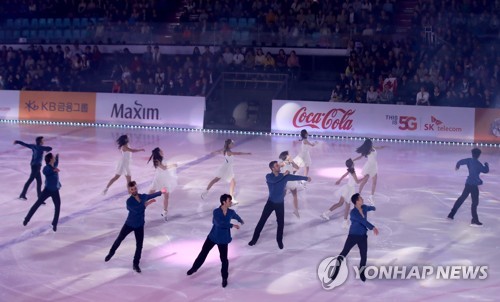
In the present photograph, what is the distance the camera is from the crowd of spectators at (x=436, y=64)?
26828 millimetres

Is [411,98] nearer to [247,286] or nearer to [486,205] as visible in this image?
[486,205]

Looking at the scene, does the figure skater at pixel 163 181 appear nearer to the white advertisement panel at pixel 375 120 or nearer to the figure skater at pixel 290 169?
the figure skater at pixel 290 169

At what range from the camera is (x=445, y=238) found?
12.5 metres

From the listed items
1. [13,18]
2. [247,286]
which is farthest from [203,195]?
[13,18]

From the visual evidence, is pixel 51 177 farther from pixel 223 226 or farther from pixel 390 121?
pixel 390 121

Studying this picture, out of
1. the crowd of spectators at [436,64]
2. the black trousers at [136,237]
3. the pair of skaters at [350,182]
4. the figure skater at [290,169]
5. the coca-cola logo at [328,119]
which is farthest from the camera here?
the coca-cola logo at [328,119]

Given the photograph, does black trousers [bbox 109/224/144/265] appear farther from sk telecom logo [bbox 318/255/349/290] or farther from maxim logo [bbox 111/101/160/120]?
maxim logo [bbox 111/101/160/120]

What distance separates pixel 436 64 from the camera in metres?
28.0

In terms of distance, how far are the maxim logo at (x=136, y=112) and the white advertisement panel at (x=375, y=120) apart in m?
5.19

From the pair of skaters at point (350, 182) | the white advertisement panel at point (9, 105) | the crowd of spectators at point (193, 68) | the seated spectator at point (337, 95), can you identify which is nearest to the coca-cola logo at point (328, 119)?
the seated spectator at point (337, 95)

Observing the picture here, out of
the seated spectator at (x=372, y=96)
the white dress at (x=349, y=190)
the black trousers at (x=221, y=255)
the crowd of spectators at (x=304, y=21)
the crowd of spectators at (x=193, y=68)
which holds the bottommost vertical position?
the black trousers at (x=221, y=255)

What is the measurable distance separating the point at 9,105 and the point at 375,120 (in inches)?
640

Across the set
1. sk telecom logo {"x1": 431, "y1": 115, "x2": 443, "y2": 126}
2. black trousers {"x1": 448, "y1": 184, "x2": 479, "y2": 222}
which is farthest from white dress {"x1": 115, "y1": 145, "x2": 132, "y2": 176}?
sk telecom logo {"x1": 431, "y1": 115, "x2": 443, "y2": 126}

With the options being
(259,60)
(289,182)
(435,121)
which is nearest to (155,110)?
(259,60)
